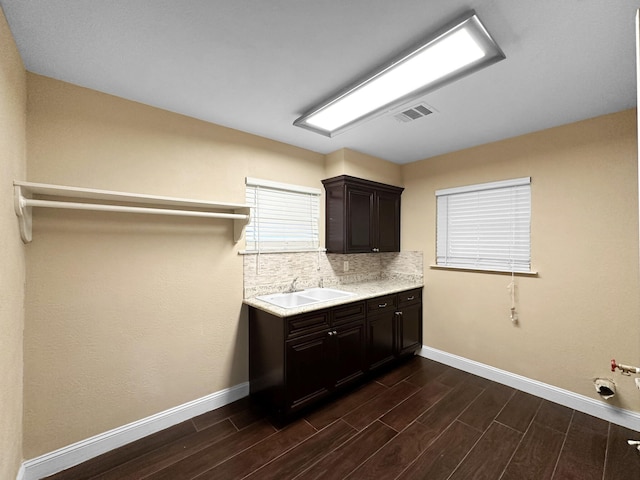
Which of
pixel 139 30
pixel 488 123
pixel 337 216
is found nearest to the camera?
pixel 139 30

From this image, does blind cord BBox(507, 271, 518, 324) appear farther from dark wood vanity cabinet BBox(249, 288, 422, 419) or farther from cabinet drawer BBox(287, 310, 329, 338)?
cabinet drawer BBox(287, 310, 329, 338)

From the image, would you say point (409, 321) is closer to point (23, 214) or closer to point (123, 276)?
point (123, 276)

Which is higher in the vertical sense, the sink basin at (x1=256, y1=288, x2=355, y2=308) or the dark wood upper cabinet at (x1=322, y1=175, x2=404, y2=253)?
the dark wood upper cabinet at (x1=322, y1=175, x2=404, y2=253)

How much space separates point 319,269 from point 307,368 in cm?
119

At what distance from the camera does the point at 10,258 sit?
1415 mm

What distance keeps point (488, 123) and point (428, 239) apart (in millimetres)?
1470

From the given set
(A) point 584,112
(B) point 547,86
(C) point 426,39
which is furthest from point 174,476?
(A) point 584,112

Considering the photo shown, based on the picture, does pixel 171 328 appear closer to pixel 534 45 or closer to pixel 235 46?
pixel 235 46

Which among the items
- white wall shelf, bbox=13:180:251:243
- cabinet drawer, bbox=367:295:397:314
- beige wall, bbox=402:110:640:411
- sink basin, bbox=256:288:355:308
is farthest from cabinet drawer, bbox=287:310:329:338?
beige wall, bbox=402:110:640:411

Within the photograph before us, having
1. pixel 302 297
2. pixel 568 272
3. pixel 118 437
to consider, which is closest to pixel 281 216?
pixel 302 297

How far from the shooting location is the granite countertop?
2250 millimetres

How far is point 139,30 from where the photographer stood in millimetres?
1413

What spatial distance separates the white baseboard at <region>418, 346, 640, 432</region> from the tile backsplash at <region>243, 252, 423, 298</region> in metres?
1.02

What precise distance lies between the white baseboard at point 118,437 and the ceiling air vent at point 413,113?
2.84m
